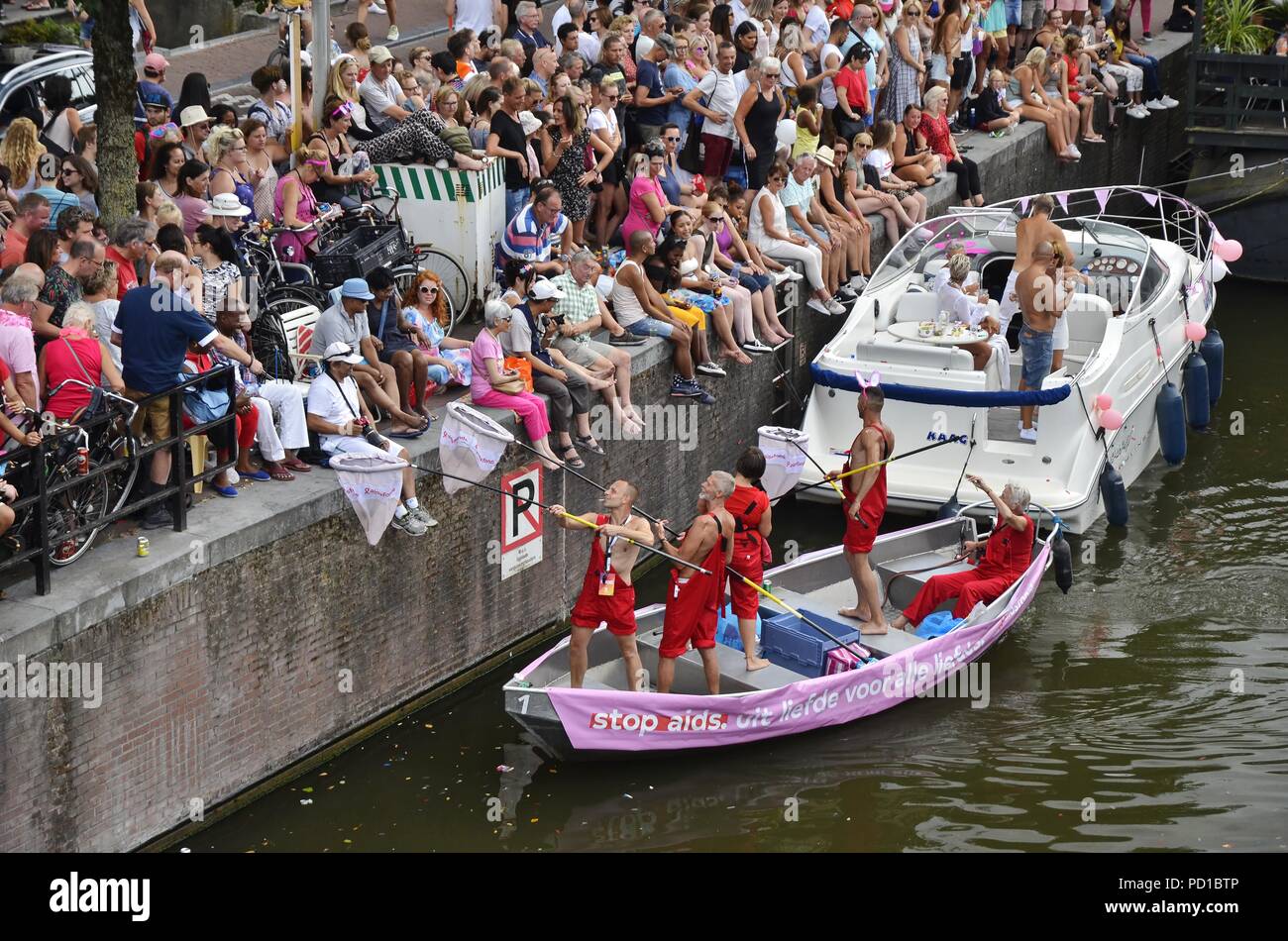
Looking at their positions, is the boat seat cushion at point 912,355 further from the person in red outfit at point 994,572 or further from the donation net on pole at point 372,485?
the donation net on pole at point 372,485

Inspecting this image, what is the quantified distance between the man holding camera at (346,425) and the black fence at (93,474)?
2.28 ft

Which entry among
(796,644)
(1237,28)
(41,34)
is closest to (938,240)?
(796,644)

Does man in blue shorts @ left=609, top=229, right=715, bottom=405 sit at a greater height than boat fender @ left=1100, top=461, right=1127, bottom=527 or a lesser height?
greater

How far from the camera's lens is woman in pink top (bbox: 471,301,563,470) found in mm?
12906

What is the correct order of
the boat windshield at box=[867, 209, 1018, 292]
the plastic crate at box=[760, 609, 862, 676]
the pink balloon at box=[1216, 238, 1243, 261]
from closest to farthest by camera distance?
1. the plastic crate at box=[760, 609, 862, 676]
2. the boat windshield at box=[867, 209, 1018, 292]
3. the pink balloon at box=[1216, 238, 1243, 261]

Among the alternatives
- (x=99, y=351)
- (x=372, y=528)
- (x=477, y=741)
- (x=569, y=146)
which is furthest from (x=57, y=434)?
→ (x=569, y=146)

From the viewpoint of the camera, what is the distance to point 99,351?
10508mm

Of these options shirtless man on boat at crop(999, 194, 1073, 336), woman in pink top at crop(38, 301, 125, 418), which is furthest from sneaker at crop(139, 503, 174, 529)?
shirtless man on boat at crop(999, 194, 1073, 336)

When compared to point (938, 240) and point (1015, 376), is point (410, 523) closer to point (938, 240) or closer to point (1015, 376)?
point (1015, 376)

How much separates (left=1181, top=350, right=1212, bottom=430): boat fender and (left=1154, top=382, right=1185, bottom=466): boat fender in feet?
2.07

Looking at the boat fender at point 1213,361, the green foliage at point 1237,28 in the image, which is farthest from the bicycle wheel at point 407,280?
the green foliage at point 1237,28

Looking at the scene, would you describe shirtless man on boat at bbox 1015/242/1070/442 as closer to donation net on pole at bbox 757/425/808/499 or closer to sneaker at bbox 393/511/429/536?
donation net on pole at bbox 757/425/808/499

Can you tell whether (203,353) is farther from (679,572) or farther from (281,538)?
(679,572)

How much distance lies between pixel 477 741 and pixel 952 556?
4327mm
